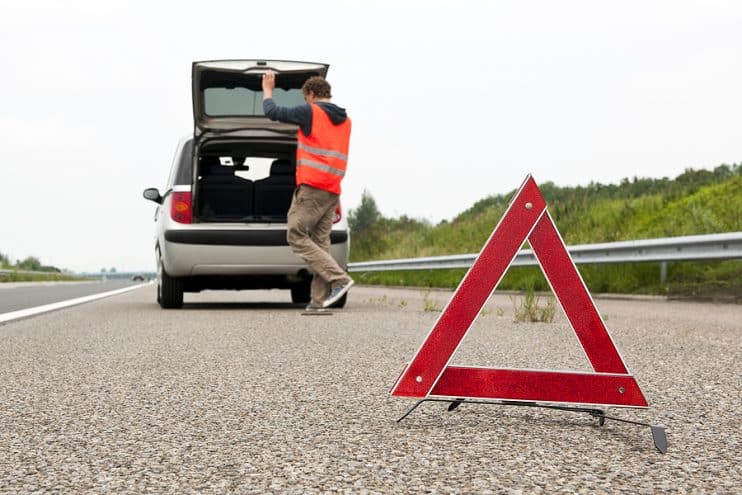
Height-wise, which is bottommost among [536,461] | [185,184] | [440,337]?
[536,461]

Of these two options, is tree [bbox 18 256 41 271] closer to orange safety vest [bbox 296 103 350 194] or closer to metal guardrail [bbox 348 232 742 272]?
metal guardrail [bbox 348 232 742 272]

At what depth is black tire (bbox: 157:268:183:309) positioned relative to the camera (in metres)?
10.0

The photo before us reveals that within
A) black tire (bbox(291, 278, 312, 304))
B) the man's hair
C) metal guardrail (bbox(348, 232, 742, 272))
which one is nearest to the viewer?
the man's hair

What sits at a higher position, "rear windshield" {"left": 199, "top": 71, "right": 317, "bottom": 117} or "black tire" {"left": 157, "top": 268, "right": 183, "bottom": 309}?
"rear windshield" {"left": 199, "top": 71, "right": 317, "bottom": 117}

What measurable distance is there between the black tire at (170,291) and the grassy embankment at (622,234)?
382cm

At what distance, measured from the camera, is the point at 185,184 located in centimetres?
963

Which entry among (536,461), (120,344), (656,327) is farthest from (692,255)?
(536,461)

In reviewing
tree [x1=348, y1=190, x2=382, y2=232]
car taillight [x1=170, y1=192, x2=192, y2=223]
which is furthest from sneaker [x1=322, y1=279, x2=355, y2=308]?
tree [x1=348, y1=190, x2=382, y2=232]

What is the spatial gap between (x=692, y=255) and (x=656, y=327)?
11.2 feet

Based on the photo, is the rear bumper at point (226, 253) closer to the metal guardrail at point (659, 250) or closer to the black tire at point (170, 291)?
the black tire at point (170, 291)

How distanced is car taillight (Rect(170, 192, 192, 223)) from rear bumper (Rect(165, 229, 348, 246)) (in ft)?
0.54

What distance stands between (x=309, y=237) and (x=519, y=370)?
20.0 ft

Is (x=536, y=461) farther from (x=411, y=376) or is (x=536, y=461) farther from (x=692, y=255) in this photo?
(x=692, y=255)

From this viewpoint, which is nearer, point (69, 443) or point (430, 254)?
point (69, 443)
